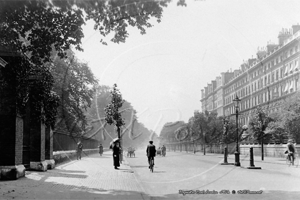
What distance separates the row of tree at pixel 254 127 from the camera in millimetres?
38312

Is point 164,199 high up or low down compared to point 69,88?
down

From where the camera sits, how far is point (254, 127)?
4456cm

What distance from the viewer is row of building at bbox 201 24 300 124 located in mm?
60625

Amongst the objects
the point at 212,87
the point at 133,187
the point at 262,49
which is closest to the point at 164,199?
the point at 133,187

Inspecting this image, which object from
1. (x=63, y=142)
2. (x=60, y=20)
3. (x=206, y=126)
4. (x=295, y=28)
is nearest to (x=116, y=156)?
(x=63, y=142)

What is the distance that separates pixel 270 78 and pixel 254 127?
3019cm

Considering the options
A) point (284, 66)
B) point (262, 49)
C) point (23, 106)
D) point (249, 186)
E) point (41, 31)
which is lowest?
point (249, 186)

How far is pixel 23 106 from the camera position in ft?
45.2

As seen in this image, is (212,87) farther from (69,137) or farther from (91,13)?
(91,13)

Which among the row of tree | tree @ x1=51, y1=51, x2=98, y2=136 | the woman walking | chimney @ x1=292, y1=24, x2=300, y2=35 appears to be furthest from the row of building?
the woman walking

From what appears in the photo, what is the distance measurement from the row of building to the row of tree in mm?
5031

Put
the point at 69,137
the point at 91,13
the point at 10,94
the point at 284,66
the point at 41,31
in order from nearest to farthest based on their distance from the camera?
the point at 91,13
the point at 41,31
the point at 10,94
the point at 69,137
the point at 284,66

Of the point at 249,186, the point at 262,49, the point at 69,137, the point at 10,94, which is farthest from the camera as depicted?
the point at 262,49

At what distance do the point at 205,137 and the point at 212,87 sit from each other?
62902 millimetres
